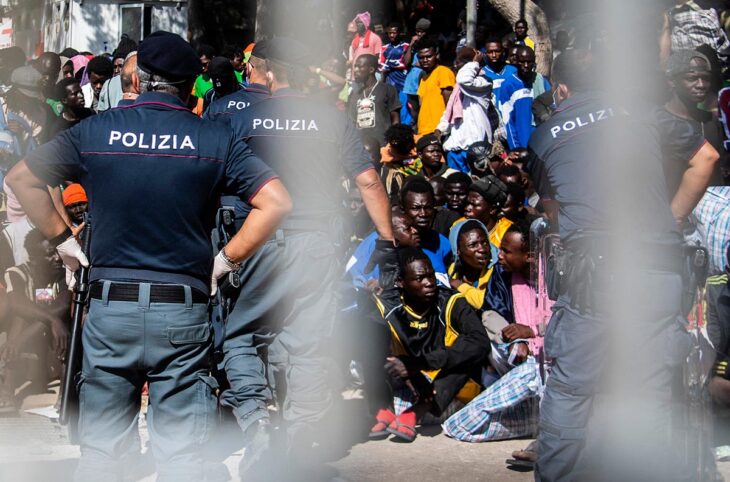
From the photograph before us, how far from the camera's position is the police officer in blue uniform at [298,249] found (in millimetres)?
4867

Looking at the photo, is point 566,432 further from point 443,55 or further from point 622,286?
point 443,55

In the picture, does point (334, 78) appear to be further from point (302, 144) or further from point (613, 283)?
point (613, 283)

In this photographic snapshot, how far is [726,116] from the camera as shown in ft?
20.8

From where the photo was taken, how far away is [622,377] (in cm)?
405

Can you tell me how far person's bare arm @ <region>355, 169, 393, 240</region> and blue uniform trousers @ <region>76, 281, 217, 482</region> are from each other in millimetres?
1476

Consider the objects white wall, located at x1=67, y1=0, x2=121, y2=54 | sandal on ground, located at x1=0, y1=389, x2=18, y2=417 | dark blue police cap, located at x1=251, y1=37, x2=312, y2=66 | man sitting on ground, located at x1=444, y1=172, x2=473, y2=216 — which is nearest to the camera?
dark blue police cap, located at x1=251, y1=37, x2=312, y2=66

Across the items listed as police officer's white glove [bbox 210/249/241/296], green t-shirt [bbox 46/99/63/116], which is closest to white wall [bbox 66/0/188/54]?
green t-shirt [bbox 46/99/63/116]

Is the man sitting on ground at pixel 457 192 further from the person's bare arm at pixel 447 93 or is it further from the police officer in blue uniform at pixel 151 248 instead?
the police officer in blue uniform at pixel 151 248

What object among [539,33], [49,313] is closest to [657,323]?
[49,313]

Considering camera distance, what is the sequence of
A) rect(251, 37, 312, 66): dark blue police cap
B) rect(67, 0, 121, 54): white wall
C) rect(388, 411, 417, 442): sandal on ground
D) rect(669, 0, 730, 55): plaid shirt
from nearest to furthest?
rect(251, 37, 312, 66): dark blue police cap
rect(388, 411, 417, 442): sandal on ground
rect(669, 0, 730, 55): plaid shirt
rect(67, 0, 121, 54): white wall

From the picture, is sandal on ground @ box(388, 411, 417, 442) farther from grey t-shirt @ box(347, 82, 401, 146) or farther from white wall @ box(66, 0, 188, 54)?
white wall @ box(66, 0, 188, 54)

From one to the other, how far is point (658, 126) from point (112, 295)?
2.15m

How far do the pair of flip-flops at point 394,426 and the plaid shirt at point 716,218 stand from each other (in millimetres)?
1723

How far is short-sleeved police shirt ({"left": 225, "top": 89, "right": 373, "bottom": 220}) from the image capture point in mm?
4879
